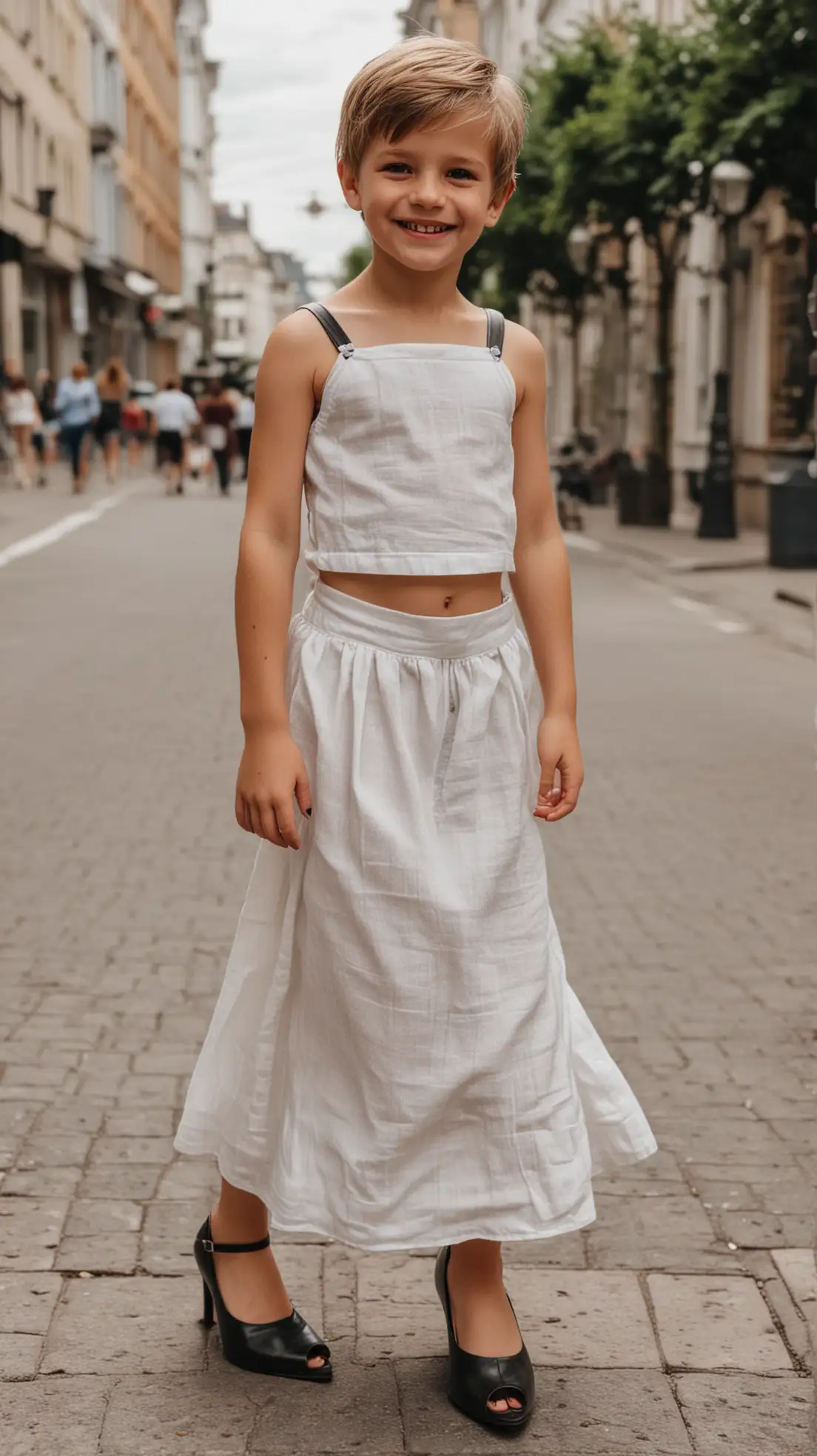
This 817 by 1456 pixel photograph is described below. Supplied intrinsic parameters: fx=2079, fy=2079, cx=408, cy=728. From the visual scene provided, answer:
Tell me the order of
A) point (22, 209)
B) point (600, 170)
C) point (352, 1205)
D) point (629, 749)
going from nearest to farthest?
point (352, 1205) → point (629, 749) → point (600, 170) → point (22, 209)

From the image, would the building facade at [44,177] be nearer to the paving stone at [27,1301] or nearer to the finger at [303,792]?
the paving stone at [27,1301]

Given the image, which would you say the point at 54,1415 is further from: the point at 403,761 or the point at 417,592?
the point at 417,592

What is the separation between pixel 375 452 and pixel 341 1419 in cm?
133

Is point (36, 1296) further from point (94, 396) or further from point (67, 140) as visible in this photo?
point (67, 140)

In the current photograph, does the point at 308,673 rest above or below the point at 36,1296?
above

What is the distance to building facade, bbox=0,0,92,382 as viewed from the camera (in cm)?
4188

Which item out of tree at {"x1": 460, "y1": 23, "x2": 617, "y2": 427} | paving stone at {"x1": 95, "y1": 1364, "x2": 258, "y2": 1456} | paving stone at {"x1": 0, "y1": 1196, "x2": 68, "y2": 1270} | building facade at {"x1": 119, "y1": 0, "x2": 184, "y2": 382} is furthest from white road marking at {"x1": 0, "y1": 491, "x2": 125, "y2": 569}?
building facade at {"x1": 119, "y1": 0, "x2": 184, "y2": 382}

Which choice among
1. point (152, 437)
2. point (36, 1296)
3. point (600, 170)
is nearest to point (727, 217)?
point (600, 170)

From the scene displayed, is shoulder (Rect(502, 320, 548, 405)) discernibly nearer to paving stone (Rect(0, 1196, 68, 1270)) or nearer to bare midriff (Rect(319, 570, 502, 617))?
bare midriff (Rect(319, 570, 502, 617))

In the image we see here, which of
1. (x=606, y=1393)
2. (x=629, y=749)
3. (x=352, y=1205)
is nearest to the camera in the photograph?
(x=352, y=1205)

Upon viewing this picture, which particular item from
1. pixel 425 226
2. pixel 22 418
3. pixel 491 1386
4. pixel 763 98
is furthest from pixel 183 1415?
pixel 22 418

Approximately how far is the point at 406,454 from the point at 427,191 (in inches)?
13.5

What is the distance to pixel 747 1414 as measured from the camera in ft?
9.46

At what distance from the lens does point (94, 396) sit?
105ft
